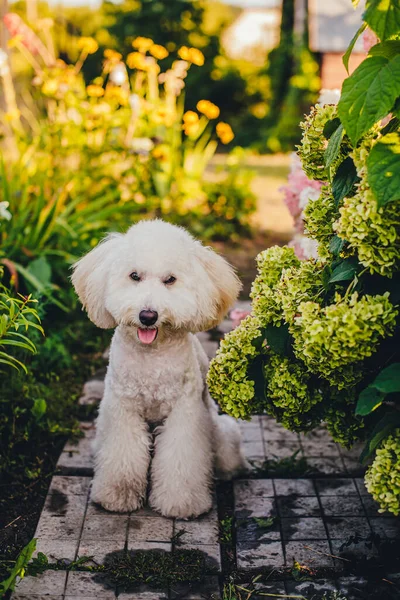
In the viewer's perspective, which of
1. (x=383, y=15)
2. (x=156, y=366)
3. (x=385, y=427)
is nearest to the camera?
(x=383, y=15)

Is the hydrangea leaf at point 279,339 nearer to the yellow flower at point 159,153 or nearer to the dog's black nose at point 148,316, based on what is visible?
the dog's black nose at point 148,316

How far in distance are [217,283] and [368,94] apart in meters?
1.06

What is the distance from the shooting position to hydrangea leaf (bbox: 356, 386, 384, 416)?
200 cm

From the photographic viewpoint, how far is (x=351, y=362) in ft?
7.19

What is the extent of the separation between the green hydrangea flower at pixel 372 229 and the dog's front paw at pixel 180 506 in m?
1.24

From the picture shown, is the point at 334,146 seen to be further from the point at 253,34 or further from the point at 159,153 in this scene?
the point at 253,34

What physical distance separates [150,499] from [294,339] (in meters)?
0.90

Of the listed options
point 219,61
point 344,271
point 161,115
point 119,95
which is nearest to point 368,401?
point 344,271

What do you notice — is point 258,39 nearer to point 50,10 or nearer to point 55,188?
point 50,10

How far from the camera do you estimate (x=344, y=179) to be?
2.21m

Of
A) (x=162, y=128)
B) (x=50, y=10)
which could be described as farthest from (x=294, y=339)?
(x=50, y=10)

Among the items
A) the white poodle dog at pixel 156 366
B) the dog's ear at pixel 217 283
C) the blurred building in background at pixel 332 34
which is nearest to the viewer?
the white poodle dog at pixel 156 366

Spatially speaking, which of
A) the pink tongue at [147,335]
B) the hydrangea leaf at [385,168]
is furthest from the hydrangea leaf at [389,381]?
the pink tongue at [147,335]

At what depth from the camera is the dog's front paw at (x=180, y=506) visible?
273 cm
